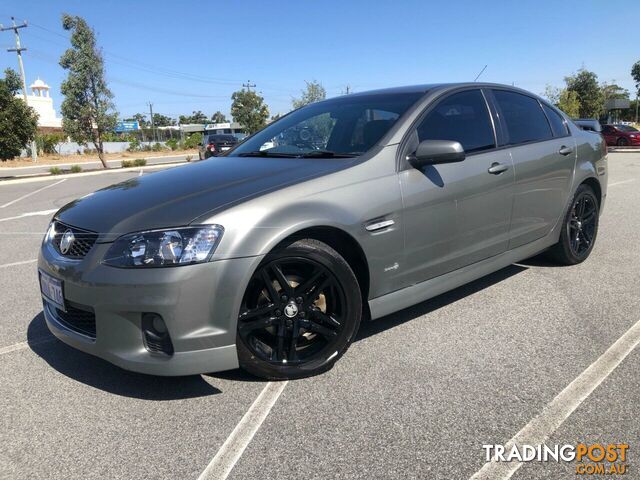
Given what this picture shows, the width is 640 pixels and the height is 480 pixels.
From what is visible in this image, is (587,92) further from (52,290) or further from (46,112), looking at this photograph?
(46,112)

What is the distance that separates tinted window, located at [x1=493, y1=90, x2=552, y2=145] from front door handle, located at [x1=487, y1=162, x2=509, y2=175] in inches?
11.5

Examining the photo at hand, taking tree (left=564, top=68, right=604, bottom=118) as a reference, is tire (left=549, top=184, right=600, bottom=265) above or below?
below

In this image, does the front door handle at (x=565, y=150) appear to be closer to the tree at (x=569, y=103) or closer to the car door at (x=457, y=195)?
the car door at (x=457, y=195)

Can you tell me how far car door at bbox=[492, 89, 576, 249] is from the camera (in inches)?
157

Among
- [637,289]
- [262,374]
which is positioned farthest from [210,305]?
[637,289]

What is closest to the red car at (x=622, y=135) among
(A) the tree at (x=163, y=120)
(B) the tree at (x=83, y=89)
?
(B) the tree at (x=83, y=89)

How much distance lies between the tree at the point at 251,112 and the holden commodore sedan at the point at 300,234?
60005mm

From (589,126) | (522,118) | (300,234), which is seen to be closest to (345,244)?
(300,234)

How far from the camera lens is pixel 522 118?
4.28 meters

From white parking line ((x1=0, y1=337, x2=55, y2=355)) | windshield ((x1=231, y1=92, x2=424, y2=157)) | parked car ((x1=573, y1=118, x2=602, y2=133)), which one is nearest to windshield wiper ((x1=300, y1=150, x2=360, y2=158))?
windshield ((x1=231, y1=92, x2=424, y2=157))

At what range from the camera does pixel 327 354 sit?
2.92 metres

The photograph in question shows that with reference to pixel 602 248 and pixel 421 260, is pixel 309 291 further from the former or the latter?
pixel 602 248

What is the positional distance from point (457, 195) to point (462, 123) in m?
0.63

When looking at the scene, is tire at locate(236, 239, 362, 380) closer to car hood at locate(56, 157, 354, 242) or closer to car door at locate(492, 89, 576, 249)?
car hood at locate(56, 157, 354, 242)
